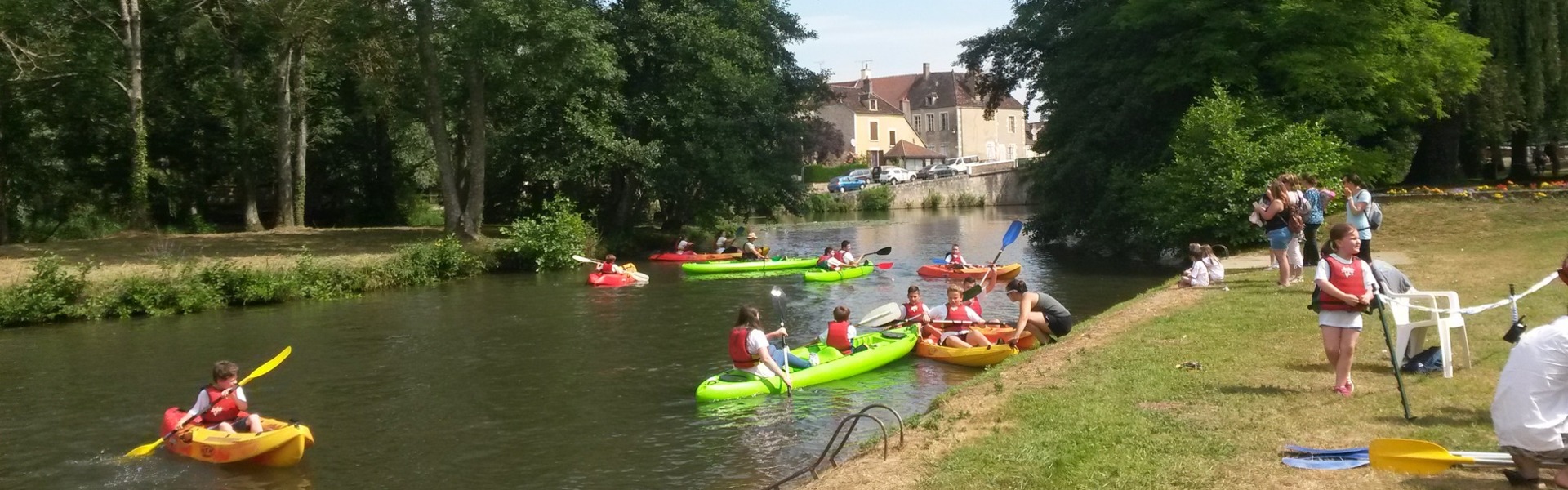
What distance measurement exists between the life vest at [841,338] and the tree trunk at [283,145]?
861 inches

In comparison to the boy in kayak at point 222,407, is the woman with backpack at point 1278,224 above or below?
above

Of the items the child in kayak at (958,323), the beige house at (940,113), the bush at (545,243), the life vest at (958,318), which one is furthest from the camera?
the beige house at (940,113)

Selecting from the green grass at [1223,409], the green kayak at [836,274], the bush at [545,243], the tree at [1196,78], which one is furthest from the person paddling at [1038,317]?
the bush at [545,243]

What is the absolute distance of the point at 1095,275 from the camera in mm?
25062

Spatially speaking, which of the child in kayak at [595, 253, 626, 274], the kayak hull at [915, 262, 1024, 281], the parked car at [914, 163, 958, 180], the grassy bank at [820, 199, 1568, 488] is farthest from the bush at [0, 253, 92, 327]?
the parked car at [914, 163, 958, 180]

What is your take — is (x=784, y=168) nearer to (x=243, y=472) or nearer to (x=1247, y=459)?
(x=243, y=472)

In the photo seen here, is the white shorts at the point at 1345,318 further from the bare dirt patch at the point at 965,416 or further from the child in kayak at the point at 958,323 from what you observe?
the child in kayak at the point at 958,323

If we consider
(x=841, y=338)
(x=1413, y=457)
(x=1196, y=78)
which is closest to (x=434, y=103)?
(x=1196, y=78)

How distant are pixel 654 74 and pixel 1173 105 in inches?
553

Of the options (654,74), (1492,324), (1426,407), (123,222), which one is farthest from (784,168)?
(1426,407)

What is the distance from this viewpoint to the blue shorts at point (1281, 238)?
49.4 feet

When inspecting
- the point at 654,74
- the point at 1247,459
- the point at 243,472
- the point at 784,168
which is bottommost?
the point at 243,472

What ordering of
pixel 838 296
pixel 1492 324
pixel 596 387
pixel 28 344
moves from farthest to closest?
pixel 838 296, pixel 28 344, pixel 596 387, pixel 1492 324

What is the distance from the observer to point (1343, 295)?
330 inches
